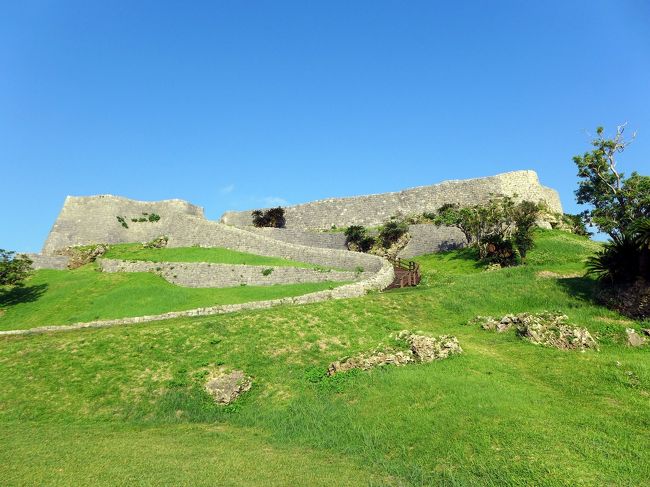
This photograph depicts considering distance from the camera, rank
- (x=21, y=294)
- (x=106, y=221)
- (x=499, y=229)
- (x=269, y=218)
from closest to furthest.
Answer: (x=21, y=294), (x=499, y=229), (x=106, y=221), (x=269, y=218)

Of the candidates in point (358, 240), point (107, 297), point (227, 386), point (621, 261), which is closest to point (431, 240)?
point (358, 240)

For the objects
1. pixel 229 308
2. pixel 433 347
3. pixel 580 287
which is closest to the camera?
pixel 433 347

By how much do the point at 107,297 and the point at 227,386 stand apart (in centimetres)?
1996

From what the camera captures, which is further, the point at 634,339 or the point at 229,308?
the point at 229,308

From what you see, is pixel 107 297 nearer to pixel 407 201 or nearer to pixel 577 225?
pixel 407 201

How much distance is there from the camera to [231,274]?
37.5 m

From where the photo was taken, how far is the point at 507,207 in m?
46.5

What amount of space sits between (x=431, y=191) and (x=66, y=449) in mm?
57786

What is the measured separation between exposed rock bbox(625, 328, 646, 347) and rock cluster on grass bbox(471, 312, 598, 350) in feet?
4.71

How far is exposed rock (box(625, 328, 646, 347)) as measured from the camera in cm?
1841

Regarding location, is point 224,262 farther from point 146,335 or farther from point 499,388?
point 499,388

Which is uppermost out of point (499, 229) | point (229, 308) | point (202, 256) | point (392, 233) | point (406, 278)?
point (392, 233)

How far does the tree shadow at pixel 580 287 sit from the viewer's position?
A: 958 inches

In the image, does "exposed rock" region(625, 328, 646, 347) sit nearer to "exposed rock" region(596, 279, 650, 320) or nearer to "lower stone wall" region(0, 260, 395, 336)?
"exposed rock" region(596, 279, 650, 320)
